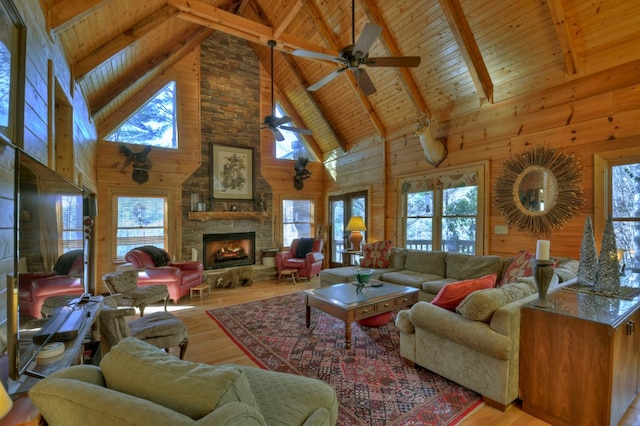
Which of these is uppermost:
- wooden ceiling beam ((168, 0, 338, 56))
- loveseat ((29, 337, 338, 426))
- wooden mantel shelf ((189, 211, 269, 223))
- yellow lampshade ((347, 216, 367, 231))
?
wooden ceiling beam ((168, 0, 338, 56))

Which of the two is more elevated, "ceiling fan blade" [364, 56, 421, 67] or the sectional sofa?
"ceiling fan blade" [364, 56, 421, 67]

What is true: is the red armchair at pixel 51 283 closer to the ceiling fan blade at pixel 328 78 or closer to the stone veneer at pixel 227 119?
the ceiling fan blade at pixel 328 78

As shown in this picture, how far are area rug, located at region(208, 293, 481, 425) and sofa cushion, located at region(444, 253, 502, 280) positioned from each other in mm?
1377

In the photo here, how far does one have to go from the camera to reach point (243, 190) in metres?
7.02

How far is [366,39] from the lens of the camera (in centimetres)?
308

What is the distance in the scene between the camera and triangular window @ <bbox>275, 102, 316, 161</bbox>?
768 centimetres

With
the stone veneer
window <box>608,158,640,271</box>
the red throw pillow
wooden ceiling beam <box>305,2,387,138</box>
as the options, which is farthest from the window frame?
the stone veneer

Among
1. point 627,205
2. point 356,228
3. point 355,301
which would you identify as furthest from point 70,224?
point 627,205

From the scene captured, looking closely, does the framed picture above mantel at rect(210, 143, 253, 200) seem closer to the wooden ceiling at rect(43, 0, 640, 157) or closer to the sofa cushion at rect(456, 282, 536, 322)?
the wooden ceiling at rect(43, 0, 640, 157)

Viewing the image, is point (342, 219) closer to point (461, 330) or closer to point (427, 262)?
point (427, 262)

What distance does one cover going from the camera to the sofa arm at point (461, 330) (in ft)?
6.70

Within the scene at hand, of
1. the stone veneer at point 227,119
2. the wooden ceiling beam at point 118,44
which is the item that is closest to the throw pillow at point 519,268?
the stone veneer at point 227,119

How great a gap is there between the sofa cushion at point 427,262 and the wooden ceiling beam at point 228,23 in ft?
10.9

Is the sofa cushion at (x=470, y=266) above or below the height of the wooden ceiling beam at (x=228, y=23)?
below
